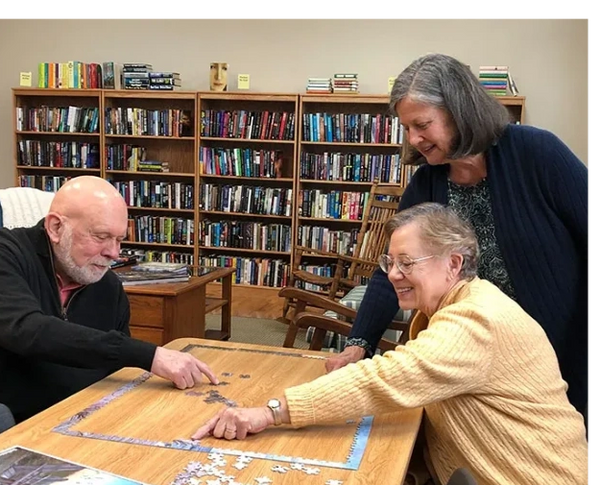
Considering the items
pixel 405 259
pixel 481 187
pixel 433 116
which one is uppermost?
pixel 433 116

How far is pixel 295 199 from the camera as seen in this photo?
A: 6.43 m

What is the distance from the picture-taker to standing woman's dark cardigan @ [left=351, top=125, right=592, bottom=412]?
1.91 meters

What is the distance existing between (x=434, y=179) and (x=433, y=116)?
0.31m

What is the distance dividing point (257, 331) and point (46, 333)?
12.2 feet

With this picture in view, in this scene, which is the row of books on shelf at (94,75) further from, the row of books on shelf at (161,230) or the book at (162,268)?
the book at (162,268)

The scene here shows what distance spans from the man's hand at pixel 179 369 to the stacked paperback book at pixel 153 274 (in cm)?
200

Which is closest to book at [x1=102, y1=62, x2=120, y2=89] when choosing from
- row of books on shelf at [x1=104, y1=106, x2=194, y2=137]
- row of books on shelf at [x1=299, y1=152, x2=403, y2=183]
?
row of books on shelf at [x1=104, y1=106, x2=194, y2=137]

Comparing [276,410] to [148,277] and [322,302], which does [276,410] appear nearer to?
[322,302]

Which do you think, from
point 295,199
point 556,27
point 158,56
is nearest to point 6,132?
point 158,56

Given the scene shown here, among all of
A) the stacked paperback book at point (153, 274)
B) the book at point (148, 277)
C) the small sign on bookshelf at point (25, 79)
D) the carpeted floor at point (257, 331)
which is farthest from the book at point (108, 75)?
the book at point (148, 277)

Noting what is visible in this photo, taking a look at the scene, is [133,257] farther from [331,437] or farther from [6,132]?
[6,132]

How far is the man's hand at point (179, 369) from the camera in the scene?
5.82 ft
